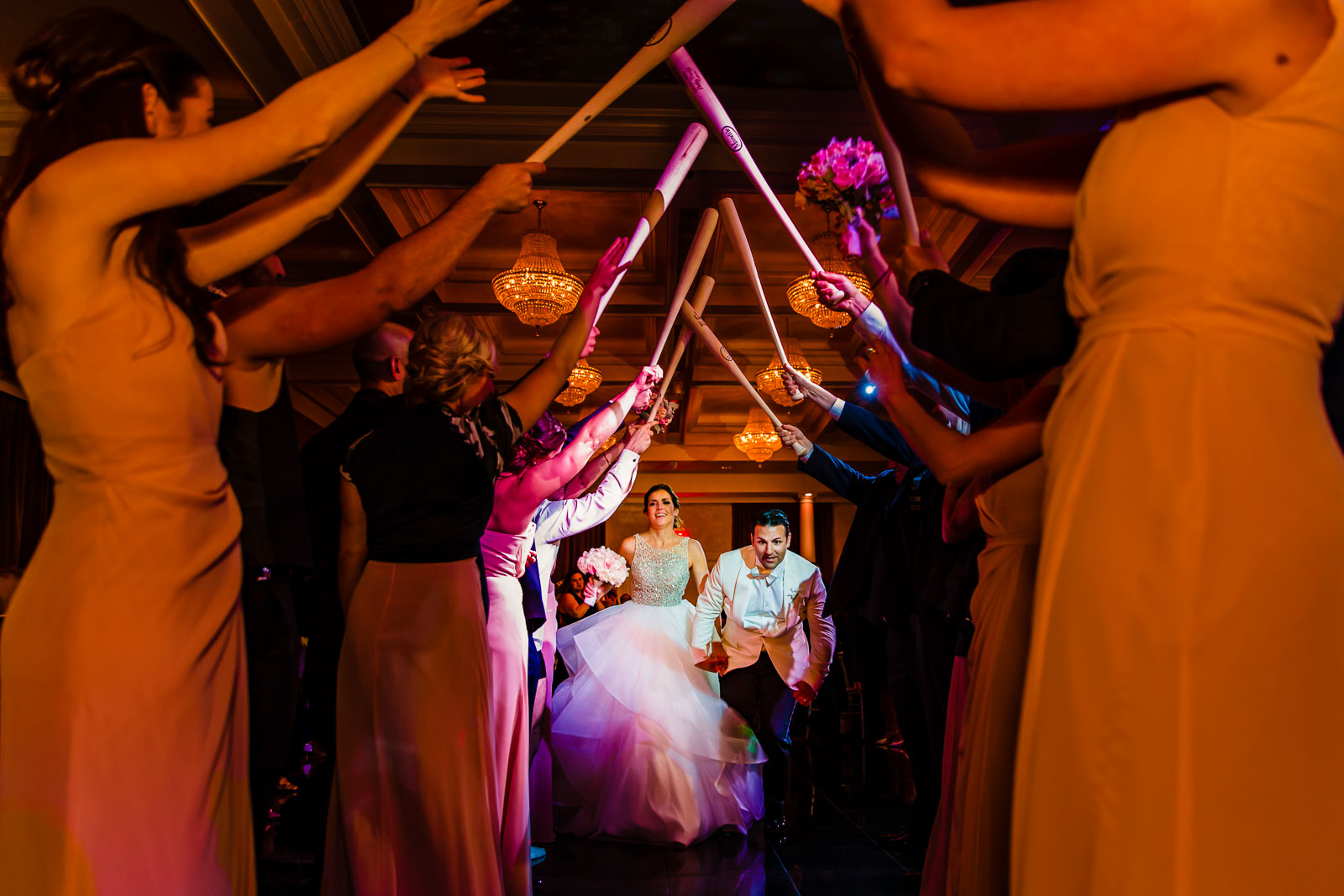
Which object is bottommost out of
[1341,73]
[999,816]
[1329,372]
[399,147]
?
[999,816]

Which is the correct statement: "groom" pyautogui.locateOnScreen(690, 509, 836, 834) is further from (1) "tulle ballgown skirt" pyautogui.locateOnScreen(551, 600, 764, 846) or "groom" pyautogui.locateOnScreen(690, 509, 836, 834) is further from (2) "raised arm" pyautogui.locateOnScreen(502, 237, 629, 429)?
(2) "raised arm" pyautogui.locateOnScreen(502, 237, 629, 429)

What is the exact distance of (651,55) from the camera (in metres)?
2.21

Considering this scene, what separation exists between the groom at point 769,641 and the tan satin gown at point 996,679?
9.23 ft

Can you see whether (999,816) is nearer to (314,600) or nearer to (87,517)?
(87,517)

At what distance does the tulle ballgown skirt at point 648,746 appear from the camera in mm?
4168

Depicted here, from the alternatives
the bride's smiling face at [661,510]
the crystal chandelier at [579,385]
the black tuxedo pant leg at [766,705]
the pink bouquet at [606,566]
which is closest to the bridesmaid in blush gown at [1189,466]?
the black tuxedo pant leg at [766,705]

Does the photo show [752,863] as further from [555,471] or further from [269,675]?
[269,675]

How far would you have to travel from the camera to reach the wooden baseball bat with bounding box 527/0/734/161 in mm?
2137

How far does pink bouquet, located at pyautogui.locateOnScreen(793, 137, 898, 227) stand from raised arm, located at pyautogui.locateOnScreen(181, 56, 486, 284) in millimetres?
855

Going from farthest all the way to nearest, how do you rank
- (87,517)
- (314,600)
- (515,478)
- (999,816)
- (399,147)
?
(399,147), (515,478), (314,600), (999,816), (87,517)

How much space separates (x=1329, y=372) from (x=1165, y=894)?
0.73 m

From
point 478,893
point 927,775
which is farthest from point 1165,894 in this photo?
point 927,775

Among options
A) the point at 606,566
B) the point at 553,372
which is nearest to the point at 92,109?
the point at 553,372

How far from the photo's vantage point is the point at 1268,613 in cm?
80
